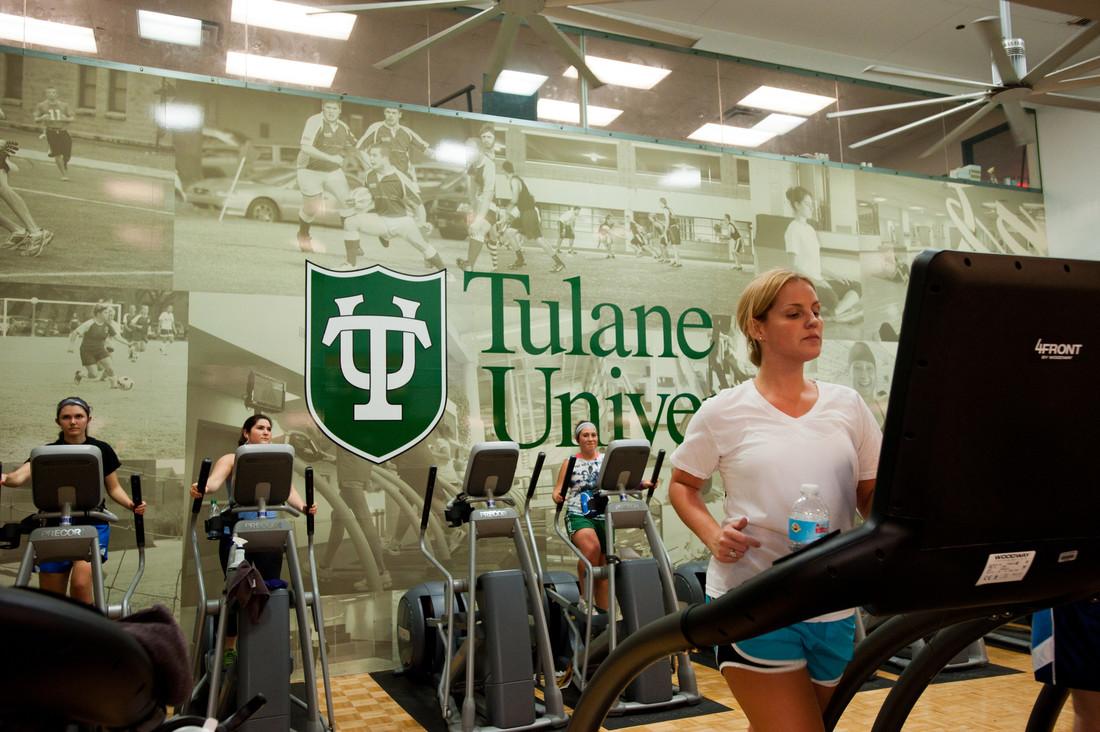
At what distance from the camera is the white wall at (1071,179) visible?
335 inches

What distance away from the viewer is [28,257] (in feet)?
18.2

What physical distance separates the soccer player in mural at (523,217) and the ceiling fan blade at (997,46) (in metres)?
3.31

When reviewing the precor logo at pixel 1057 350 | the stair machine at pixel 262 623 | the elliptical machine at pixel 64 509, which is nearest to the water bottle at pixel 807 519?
the precor logo at pixel 1057 350

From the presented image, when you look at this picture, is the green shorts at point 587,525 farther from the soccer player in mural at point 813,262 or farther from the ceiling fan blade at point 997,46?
the ceiling fan blade at point 997,46

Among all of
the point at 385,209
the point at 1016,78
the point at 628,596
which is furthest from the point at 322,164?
the point at 1016,78

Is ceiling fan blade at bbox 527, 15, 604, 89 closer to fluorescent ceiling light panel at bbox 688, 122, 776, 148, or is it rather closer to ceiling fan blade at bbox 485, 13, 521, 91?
ceiling fan blade at bbox 485, 13, 521, 91

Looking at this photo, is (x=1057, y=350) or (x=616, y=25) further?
(x=616, y=25)

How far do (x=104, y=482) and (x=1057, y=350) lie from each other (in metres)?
5.31

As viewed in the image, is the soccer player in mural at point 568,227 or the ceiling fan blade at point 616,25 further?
the soccer player in mural at point 568,227

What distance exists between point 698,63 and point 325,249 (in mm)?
3948

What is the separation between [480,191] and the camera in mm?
6750

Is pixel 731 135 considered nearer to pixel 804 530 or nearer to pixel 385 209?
pixel 385 209

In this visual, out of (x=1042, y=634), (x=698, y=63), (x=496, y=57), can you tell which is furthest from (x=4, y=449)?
(x=698, y=63)

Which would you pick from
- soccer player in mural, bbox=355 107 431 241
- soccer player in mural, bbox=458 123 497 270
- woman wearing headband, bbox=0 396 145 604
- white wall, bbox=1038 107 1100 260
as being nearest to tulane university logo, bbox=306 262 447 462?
soccer player in mural, bbox=458 123 497 270
